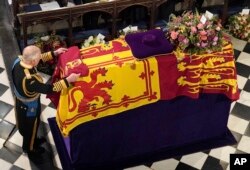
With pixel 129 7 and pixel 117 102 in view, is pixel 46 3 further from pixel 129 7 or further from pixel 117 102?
pixel 117 102

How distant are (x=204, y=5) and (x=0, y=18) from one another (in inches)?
136

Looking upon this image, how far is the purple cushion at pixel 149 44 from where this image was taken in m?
4.86

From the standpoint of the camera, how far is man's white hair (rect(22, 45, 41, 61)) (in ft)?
15.6

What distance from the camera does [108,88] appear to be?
4.81 m

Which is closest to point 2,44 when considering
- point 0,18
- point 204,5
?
point 0,18

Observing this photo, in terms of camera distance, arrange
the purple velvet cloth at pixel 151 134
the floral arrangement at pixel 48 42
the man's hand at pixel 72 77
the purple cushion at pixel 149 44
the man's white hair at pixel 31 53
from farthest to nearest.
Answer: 1. the floral arrangement at pixel 48 42
2. the purple velvet cloth at pixel 151 134
3. the purple cushion at pixel 149 44
4. the man's white hair at pixel 31 53
5. the man's hand at pixel 72 77

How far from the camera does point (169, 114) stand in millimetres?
5312

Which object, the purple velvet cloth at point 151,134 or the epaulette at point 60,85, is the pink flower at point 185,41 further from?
the epaulette at point 60,85

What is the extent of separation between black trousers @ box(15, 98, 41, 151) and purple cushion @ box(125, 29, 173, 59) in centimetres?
129

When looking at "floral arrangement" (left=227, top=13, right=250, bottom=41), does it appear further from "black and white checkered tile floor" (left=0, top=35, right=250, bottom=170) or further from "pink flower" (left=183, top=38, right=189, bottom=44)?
"pink flower" (left=183, top=38, right=189, bottom=44)

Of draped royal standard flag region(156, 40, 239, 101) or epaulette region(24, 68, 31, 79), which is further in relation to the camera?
draped royal standard flag region(156, 40, 239, 101)

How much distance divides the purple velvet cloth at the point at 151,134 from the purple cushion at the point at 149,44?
0.63m

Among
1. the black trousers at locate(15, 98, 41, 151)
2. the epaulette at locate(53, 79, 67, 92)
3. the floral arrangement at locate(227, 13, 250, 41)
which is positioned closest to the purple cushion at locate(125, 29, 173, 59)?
the epaulette at locate(53, 79, 67, 92)

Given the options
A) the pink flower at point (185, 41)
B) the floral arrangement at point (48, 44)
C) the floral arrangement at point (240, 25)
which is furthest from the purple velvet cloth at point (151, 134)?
the floral arrangement at point (240, 25)
